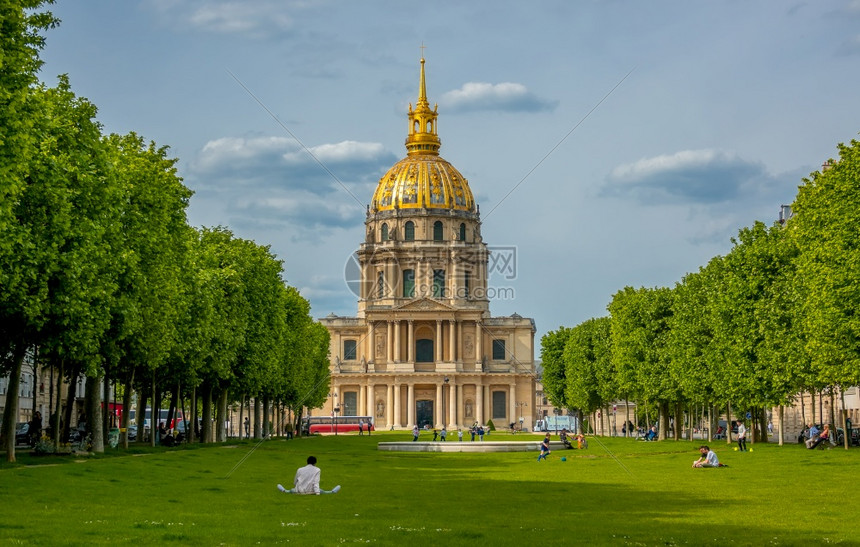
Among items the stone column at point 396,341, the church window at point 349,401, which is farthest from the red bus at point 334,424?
the church window at point 349,401

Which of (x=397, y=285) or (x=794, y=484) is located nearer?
(x=794, y=484)

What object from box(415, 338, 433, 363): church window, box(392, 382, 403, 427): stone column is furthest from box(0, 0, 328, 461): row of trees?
box(415, 338, 433, 363): church window

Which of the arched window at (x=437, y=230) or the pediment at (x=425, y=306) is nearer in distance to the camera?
the pediment at (x=425, y=306)

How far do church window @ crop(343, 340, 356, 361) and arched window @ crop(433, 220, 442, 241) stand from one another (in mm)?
22511

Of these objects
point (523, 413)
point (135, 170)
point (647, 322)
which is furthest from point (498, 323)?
point (135, 170)

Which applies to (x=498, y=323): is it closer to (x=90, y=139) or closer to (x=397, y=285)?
(x=397, y=285)

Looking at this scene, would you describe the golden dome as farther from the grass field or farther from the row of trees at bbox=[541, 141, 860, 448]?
the grass field

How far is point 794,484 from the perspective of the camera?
3459 cm

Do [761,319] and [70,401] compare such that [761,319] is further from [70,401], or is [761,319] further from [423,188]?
[423,188]

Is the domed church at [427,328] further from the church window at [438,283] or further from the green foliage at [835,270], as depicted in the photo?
the green foliage at [835,270]

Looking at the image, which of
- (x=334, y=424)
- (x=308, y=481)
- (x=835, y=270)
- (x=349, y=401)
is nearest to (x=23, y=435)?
(x=308, y=481)

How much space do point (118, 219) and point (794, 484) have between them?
85.5 feet

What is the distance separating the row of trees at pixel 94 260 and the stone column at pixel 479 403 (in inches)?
3924

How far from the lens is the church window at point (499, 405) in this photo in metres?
174
